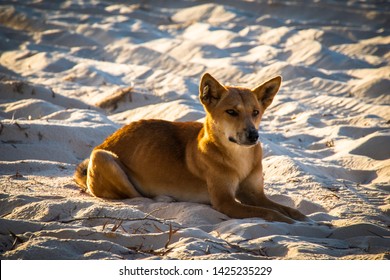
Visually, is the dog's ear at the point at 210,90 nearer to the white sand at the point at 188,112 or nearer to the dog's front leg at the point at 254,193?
the dog's front leg at the point at 254,193

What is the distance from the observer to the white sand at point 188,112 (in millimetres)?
4867

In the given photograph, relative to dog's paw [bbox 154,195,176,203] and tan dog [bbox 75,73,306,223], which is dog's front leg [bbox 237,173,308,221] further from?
dog's paw [bbox 154,195,176,203]

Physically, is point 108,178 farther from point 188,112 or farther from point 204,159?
point 188,112

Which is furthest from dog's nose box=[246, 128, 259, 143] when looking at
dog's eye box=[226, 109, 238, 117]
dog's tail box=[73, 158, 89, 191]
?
dog's tail box=[73, 158, 89, 191]

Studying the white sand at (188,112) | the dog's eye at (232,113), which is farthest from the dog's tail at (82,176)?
the dog's eye at (232,113)

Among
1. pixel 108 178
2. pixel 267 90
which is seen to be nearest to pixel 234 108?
pixel 267 90

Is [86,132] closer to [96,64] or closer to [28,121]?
[28,121]

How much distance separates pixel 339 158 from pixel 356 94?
359cm

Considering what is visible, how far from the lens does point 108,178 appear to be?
6672 mm

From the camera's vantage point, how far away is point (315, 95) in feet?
38.2

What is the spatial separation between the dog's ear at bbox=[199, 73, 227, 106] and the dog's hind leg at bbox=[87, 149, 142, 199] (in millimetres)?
1165

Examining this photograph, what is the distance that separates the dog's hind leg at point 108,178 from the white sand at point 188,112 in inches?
6.2

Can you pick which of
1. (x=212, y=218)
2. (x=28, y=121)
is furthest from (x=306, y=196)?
(x=28, y=121)

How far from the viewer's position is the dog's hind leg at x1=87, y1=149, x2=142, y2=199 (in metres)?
6.66
